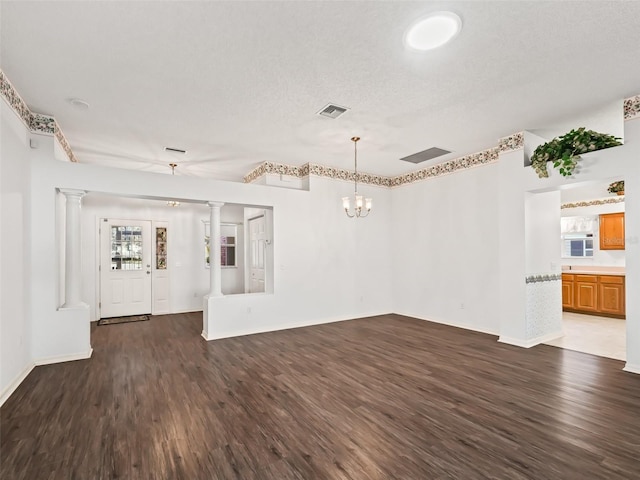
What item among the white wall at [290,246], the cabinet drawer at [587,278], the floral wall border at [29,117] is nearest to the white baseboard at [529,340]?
the cabinet drawer at [587,278]

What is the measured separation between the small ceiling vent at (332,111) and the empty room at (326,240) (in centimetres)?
5

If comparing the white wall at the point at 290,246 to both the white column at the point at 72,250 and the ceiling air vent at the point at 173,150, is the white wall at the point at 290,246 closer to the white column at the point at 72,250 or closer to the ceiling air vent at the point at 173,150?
the white column at the point at 72,250

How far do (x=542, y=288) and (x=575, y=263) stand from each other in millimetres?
3850

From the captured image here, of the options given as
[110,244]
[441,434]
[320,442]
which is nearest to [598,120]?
[441,434]

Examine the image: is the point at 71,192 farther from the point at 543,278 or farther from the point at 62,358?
→ the point at 543,278

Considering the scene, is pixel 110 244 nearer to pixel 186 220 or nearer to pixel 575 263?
pixel 186 220

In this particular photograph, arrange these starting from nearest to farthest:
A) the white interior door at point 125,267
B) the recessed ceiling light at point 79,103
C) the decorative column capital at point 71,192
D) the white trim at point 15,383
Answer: the white trim at point 15,383
the recessed ceiling light at point 79,103
the decorative column capital at point 71,192
the white interior door at point 125,267

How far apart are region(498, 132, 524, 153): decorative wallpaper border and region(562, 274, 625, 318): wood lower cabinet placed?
12.6 feet

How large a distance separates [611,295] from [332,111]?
260 inches

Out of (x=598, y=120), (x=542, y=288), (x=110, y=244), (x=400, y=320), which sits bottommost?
(x=400, y=320)

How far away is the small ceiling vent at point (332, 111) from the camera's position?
12.0ft

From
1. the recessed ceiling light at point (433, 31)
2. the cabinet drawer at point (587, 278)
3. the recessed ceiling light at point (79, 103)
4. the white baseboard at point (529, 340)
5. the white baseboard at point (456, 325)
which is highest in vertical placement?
the recessed ceiling light at point (433, 31)

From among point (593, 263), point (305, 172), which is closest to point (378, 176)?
point (305, 172)

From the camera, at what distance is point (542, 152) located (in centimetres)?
417
